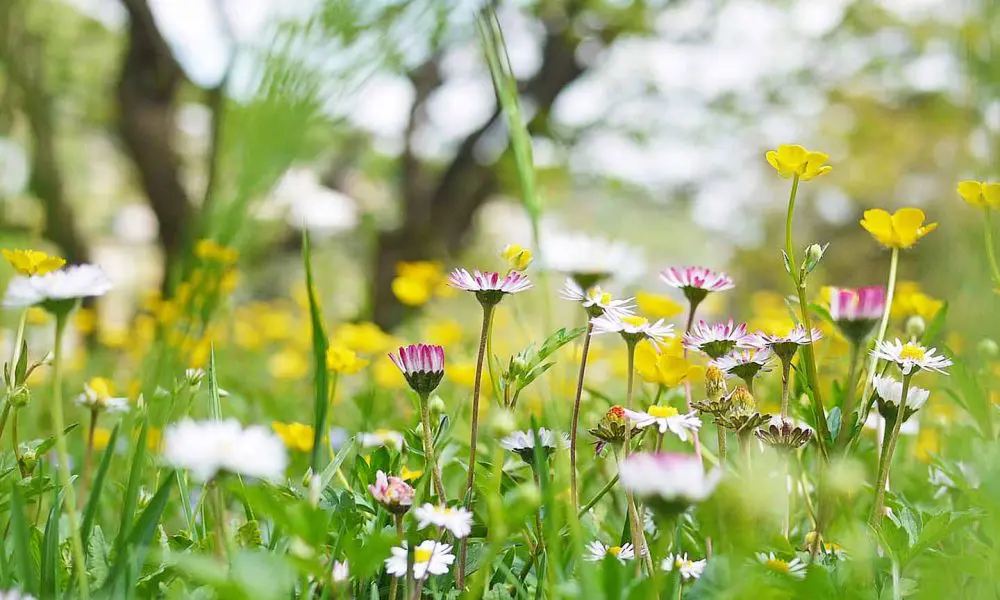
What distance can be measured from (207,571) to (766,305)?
1936 mm

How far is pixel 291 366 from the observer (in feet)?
6.17

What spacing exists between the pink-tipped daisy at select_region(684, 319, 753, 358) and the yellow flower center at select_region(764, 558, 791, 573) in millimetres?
134

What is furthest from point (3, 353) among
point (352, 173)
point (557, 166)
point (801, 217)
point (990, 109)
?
point (801, 217)

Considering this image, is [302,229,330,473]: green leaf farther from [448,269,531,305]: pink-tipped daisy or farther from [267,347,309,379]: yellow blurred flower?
[267,347,309,379]: yellow blurred flower

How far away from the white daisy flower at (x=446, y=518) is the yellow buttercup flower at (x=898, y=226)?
13.3 inches

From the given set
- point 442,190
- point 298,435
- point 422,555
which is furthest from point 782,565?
point 442,190

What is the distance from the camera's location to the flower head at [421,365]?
49 cm

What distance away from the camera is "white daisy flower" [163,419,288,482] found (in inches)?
12.6

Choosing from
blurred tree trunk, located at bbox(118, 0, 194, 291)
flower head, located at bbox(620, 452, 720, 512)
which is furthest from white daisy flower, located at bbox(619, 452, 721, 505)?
blurred tree trunk, located at bbox(118, 0, 194, 291)

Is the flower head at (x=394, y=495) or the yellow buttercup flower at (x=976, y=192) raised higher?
the yellow buttercup flower at (x=976, y=192)

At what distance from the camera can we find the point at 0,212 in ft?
11.6

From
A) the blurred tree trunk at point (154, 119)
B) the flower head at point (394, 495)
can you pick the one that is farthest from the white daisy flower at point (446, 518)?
the blurred tree trunk at point (154, 119)

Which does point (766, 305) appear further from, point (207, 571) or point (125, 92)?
point (125, 92)

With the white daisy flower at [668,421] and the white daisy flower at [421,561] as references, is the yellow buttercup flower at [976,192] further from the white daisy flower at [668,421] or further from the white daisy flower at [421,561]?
the white daisy flower at [421,561]
